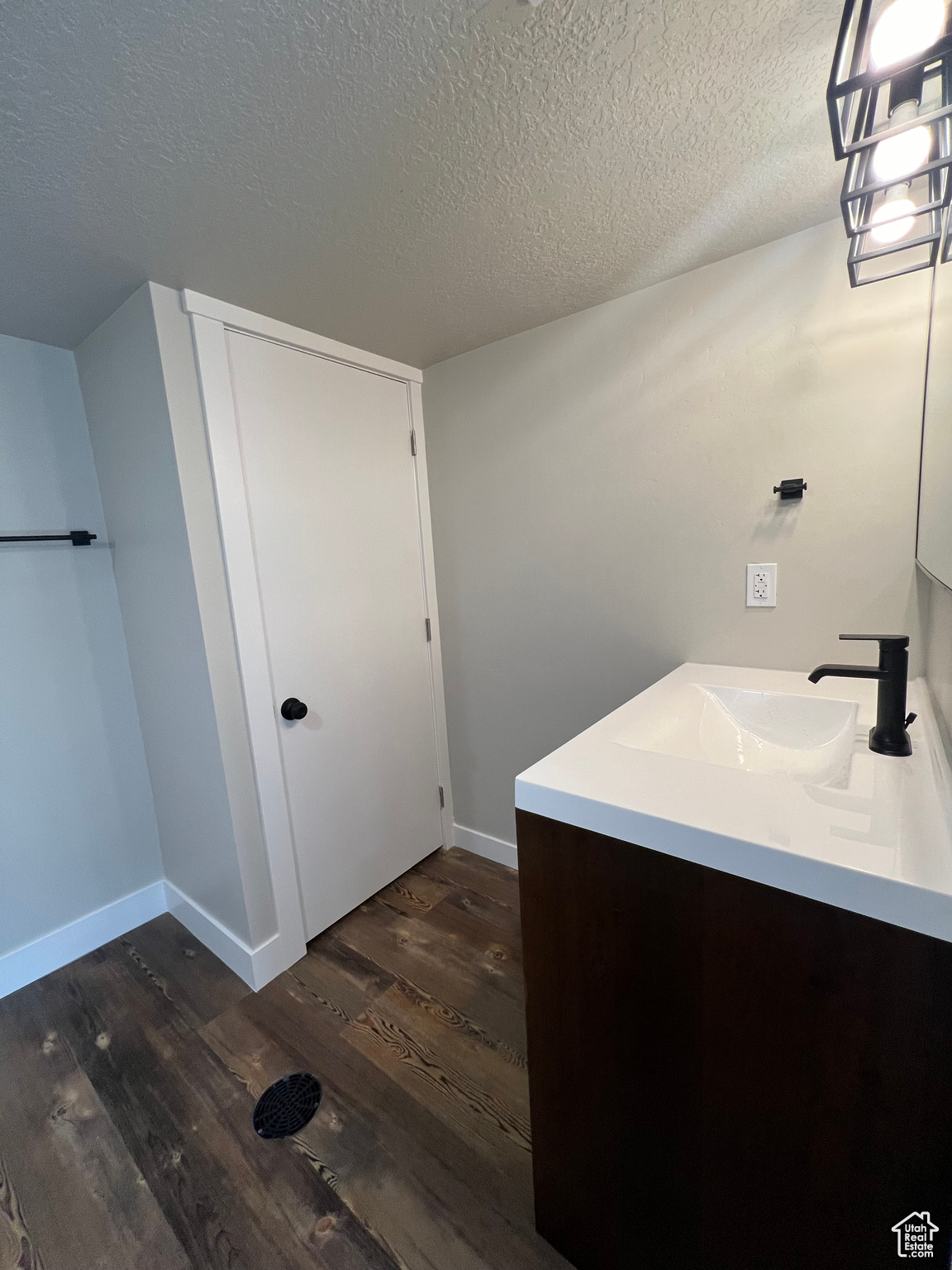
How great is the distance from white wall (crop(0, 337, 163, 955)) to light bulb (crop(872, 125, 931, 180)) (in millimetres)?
2369

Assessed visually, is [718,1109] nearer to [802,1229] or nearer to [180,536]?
[802,1229]

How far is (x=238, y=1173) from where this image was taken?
1.17 m

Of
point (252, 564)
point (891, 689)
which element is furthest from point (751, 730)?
point (252, 564)

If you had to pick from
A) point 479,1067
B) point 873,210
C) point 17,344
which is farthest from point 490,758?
point 17,344

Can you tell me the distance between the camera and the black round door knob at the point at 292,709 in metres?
1.70

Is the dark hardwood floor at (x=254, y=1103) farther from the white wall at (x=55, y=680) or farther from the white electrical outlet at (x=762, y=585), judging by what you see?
the white electrical outlet at (x=762, y=585)

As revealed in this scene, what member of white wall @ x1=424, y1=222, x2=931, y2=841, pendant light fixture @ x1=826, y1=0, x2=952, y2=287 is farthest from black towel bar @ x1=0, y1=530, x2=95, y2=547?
pendant light fixture @ x1=826, y1=0, x2=952, y2=287

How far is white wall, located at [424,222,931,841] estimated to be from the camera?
4.29 ft

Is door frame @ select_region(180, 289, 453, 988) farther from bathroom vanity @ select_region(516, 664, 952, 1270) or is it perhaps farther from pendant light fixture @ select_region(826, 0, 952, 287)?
pendant light fixture @ select_region(826, 0, 952, 287)

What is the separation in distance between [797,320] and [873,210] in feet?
1.21

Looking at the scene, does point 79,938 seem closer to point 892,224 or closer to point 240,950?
point 240,950

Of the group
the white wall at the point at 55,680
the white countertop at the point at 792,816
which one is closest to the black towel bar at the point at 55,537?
the white wall at the point at 55,680

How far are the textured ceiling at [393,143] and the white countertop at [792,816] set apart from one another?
1.24 metres

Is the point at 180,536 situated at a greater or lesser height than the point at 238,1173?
greater
